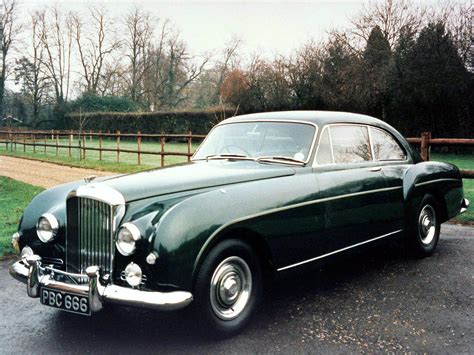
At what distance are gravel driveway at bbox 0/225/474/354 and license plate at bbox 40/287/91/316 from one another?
0.92 feet

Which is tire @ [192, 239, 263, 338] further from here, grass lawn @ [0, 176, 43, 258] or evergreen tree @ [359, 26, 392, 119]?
evergreen tree @ [359, 26, 392, 119]

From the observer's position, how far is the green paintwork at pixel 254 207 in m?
3.12

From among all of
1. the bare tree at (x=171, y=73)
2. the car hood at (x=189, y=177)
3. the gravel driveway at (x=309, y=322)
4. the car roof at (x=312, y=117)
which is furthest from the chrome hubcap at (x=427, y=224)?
the bare tree at (x=171, y=73)

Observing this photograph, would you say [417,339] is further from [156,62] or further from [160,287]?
[156,62]

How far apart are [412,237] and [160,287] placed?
327 centimetres

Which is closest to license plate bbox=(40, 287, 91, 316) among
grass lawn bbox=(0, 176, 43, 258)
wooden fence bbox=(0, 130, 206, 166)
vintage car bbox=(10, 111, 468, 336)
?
vintage car bbox=(10, 111, 468, 336)

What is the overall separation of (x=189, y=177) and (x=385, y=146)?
2.52 m

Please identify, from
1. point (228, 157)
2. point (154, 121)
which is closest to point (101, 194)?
point (228, 157)

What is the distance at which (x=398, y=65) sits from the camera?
81.6ft

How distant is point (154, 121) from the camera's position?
4081cm

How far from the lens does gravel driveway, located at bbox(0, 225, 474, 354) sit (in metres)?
3.23

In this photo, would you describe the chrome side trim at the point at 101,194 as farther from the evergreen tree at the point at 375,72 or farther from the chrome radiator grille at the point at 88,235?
the evergreen tree at the point at 375,72

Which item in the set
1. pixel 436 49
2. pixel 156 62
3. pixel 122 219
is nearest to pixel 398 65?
pixel 436 49

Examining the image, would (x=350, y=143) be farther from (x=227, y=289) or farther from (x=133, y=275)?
(x=133, y=275)
